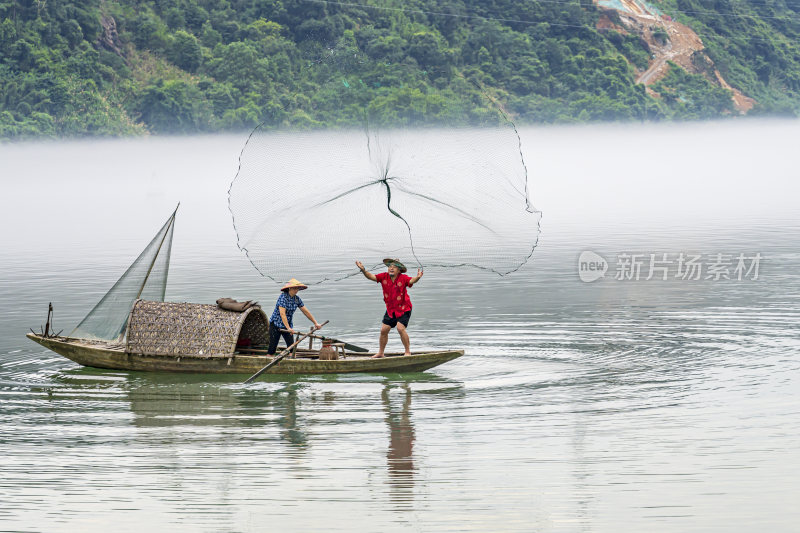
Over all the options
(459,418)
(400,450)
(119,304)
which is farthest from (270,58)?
(400,450)

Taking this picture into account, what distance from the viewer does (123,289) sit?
→ 1764 centimetres

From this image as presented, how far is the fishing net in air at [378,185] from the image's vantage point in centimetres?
1584

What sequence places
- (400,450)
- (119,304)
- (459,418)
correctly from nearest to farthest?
(400,450) → (459,418) → (119,304)

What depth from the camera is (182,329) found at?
16312mm

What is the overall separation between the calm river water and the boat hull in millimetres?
159

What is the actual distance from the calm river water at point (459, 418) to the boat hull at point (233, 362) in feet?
0.52

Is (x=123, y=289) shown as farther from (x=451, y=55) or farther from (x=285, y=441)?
(x=451, y=55)

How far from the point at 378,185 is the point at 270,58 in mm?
83350

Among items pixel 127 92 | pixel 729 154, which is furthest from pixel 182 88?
pixel 729 154

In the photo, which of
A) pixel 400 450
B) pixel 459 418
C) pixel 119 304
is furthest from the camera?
pixel 119 304

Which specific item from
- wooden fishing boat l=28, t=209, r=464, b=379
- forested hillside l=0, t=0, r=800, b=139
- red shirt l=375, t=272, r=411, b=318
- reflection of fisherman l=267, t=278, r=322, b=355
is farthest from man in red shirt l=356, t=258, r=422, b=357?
forested hillside l=0, t=0, r=800, b=139

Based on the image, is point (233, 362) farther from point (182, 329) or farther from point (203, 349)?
point (182, 329)

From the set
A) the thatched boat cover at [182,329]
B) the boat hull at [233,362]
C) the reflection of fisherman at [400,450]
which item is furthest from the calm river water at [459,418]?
the thatched boat cover at [182,329]

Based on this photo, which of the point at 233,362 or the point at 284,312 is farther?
the point at 233,362
